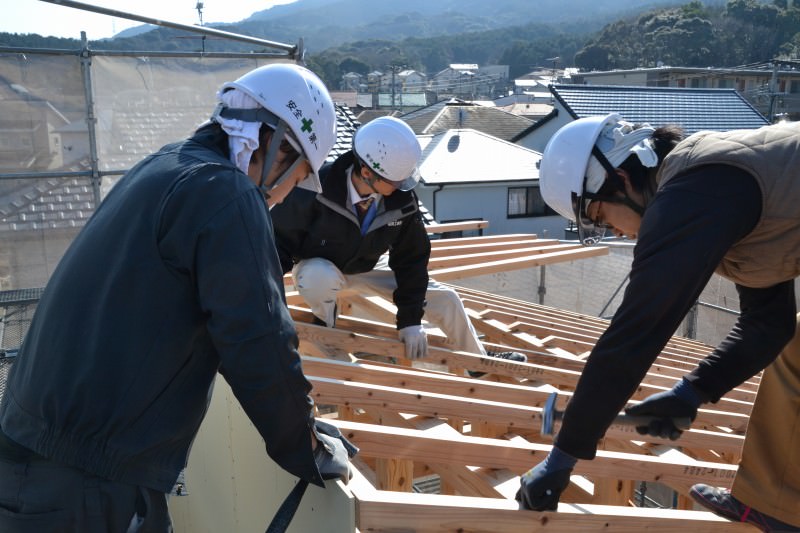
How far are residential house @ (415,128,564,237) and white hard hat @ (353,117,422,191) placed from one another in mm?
16860

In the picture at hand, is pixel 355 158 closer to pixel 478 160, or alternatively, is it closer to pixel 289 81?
pixel 289 81

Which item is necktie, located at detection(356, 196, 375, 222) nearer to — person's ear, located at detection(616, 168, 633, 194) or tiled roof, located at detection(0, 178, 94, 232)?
person's ear, located at detection(616, 168, 633, 194)

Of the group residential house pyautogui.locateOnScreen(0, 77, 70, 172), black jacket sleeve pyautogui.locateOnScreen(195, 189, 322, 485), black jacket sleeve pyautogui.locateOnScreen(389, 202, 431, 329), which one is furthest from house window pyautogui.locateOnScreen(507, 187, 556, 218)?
black jacket sleeve pyautogui.locateOnScreen(195, 189, 322, 485)

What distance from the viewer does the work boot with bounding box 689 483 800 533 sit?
2.55 m

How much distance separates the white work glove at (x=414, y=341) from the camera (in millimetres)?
4461

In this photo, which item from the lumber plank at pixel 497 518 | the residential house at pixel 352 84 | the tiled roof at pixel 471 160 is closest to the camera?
the lumber plank at pixel 497 518

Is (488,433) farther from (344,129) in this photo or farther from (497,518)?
(344,129)

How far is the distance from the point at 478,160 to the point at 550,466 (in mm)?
21687

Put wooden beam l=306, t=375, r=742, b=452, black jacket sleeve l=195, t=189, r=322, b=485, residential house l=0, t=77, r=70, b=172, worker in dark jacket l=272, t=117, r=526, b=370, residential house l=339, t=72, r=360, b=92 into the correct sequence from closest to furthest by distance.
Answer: black jacket sleeve l=195, t=189, r=322, b=485 < wooden beam l=306, t=375, r=742, b=452 < worker in dark jacket l=272, t=117, r=526, b=370 < residential house l=0, t=77, r=70, b=172 < residential house l=339, t=72, r=360, b=92

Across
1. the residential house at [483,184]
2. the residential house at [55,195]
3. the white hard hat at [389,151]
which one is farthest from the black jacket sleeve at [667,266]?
the residential house at [483,184]

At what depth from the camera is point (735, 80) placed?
44500mm

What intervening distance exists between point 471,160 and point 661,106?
7960 mm

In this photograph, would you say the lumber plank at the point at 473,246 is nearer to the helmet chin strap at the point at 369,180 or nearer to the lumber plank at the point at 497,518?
the helmet chin strap at the point at 369,180

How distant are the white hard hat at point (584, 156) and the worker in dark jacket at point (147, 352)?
3.91 feet
